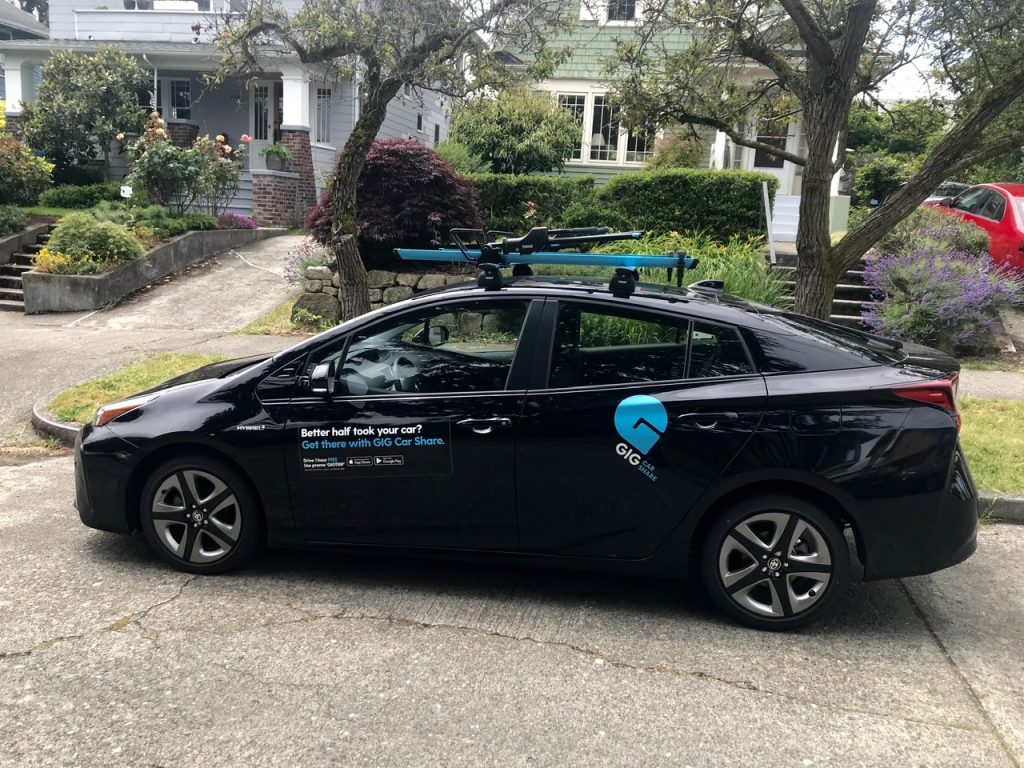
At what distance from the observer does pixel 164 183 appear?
15672mm

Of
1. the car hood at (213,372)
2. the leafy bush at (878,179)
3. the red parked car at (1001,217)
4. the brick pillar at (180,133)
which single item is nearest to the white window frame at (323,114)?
the brick pillar at (180,133)

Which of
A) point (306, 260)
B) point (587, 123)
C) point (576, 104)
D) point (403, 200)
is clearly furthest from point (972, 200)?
point (306, 260)

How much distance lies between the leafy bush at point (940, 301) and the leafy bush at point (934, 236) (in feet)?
2.20

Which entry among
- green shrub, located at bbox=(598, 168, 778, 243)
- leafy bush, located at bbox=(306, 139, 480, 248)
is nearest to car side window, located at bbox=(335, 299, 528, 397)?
leafy bush, located at bbox=(306, 139, 480, 248)

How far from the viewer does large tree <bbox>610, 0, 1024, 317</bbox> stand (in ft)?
20.4

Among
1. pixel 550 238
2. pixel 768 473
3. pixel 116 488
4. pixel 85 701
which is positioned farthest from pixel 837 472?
pixel 116 488

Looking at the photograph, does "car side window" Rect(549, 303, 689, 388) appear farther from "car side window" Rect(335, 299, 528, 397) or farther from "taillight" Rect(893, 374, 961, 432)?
"taillight" Rect(893, 374, 961, 432)

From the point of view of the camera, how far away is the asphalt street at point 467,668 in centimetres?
302

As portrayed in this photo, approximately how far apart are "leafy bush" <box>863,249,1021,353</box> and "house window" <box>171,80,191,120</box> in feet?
58.7

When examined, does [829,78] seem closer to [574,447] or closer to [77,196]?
[574,447]

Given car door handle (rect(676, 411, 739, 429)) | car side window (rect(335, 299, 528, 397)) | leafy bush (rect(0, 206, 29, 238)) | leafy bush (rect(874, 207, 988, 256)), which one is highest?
leafy bush (rect(874, 207, 988, 256))

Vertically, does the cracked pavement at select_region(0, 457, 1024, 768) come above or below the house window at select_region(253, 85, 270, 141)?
below

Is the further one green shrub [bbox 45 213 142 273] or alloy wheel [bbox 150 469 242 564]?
green shrub [bbox 45 213 142 273]

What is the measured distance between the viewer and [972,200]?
43.7 ft
